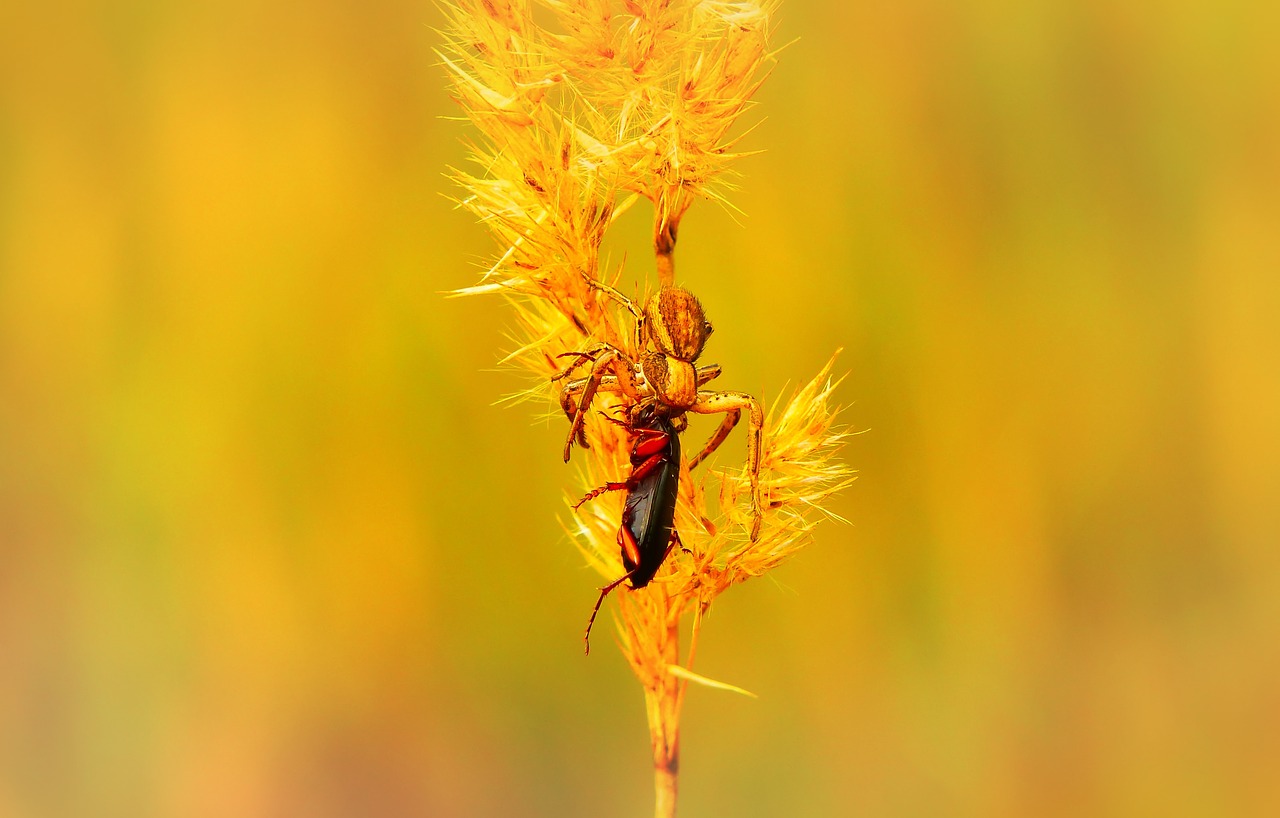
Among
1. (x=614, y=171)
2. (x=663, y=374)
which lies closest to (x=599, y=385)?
(x=663, y=374)

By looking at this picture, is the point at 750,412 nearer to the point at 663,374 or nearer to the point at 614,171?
the point at 663,374

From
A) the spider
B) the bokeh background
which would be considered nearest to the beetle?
the spider

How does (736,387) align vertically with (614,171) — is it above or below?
below

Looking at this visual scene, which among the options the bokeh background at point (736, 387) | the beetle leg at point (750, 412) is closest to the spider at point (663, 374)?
the beetle leg at point (750, 412)

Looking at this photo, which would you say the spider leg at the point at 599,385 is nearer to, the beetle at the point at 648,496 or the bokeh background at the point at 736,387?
the beetle at the point at 648,496

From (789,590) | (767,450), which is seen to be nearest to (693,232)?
(767,450)

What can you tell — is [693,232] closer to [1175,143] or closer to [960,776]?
[1175,143]

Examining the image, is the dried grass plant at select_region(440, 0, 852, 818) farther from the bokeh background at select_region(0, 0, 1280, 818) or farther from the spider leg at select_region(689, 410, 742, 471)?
the bokeh background at select_region(0, 0, 1280, 818)
